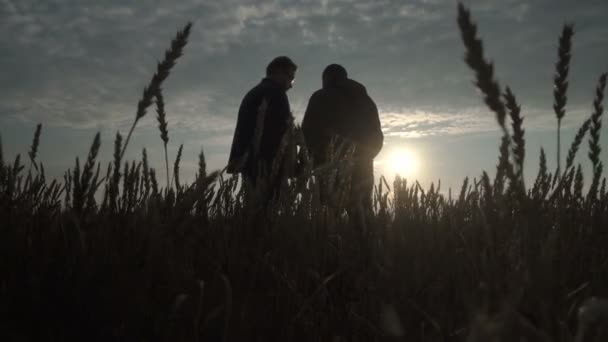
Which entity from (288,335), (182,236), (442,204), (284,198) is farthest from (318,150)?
(288,335)

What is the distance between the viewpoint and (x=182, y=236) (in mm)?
1449

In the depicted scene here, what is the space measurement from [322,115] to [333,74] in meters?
0.66

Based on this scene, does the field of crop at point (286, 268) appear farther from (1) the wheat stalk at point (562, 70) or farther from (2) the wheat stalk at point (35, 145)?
(2) the wheat stalk at point (35, 145)

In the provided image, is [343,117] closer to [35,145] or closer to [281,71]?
[281,71]

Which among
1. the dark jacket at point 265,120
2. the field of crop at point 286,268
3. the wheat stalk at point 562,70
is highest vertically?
the dark jacket at point 265,120

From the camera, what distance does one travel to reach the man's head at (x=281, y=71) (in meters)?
5.98

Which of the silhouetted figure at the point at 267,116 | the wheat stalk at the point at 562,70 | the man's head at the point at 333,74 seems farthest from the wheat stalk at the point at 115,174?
the man's head at the point at 333,74

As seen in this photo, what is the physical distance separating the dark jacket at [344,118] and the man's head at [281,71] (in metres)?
0.52

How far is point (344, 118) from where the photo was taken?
6.21m

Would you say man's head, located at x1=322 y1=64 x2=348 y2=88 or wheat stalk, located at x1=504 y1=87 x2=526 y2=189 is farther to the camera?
man's head, located at x1=322 y1=64 x2=348 y2=88

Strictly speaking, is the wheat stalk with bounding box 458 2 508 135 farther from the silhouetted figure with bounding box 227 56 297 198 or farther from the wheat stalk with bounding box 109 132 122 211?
the silhouetted figure with bounding box 227 56 297 198

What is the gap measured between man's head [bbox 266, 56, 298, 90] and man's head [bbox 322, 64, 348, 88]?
1.92 feet

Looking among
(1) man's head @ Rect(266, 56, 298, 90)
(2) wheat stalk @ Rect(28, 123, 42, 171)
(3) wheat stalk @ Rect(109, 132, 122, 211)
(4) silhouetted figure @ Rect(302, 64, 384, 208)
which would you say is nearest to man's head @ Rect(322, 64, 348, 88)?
(4) silhouetted figure @ Rect(302, 64, 384, 208)

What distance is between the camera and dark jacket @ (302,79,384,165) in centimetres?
618
